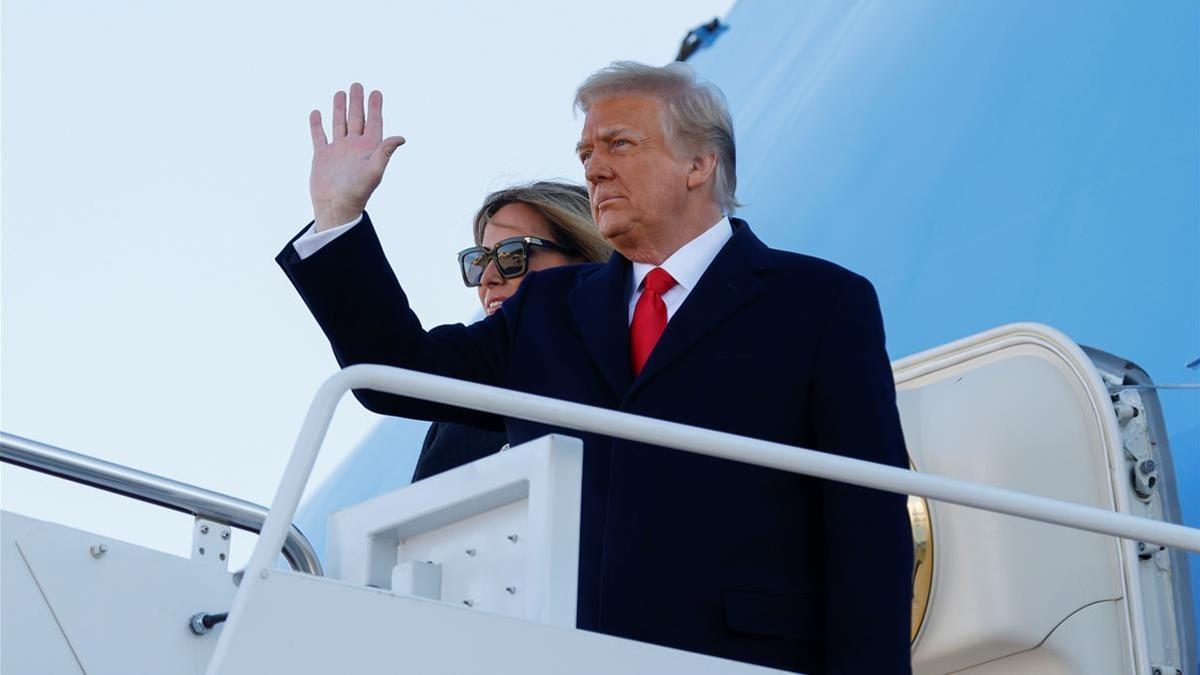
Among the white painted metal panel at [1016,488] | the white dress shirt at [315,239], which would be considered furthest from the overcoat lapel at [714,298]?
the white painted metal panel at [1016,488]

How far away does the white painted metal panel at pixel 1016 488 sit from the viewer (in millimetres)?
3039

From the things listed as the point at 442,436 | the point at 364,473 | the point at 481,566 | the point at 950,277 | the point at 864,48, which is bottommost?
the point at 481,566

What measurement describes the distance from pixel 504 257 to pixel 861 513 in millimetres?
1563

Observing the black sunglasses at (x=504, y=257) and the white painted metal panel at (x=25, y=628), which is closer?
the white painted metal panel at (x=25, y=628)

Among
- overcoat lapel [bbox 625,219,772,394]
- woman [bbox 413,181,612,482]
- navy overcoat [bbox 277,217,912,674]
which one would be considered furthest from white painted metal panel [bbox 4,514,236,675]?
overcoat lapel [bbox 625,219,772,394]

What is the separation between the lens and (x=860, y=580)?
236 cm

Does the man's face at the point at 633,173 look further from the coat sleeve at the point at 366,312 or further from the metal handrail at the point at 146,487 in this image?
the metal handrail at the point at 146,487

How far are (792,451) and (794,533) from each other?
50cm

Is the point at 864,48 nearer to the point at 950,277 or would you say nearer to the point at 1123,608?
the point at 950,277

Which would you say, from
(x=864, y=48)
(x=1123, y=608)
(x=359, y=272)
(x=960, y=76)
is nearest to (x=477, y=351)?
(x=359, y=272)

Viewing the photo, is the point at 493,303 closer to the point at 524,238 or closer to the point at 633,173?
the point at 524,238

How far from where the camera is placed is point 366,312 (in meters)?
2.54

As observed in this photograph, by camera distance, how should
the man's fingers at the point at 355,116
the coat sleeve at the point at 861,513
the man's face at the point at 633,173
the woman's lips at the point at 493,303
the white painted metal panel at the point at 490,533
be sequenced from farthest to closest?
the woman's lips at the point at 493,303, the man's face at the point at 633,173, the man's fingers at the point at 355,116, the coat sleeve at the point at 861,513, the white painted metal panel at the point at 490,533

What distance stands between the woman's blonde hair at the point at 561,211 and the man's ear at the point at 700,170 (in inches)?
36.7
